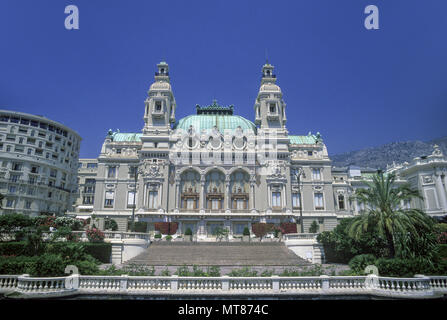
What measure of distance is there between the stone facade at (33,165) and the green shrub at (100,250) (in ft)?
135

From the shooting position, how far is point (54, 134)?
72.3m

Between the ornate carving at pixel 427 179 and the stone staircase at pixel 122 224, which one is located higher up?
the ornate carving at pixel 427 179

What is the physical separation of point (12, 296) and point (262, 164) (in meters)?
47.0

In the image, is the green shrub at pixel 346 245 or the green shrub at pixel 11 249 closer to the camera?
the green shrub at pixel 11 249

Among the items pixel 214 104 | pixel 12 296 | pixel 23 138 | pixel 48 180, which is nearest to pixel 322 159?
pixel 214 104

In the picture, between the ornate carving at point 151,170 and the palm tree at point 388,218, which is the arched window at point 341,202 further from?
the palm tree at point 388,218

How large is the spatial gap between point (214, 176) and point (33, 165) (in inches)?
1700

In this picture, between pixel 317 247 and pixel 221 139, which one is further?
pixel 221 139

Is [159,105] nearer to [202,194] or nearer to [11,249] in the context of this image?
[202,194]

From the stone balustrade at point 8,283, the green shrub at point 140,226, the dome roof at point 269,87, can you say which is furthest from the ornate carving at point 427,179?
the stone balustrade at point 8,283

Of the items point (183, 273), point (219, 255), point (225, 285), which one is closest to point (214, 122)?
point (219, 255)

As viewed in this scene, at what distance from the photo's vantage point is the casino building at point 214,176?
53.9 metres

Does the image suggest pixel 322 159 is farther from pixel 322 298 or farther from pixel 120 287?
pixel 120 287

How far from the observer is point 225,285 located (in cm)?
1552
